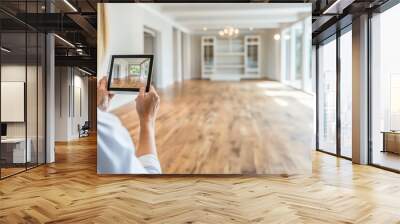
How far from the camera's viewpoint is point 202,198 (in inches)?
217

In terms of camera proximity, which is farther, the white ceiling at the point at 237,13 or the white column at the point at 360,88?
the white column at the point at 360,88

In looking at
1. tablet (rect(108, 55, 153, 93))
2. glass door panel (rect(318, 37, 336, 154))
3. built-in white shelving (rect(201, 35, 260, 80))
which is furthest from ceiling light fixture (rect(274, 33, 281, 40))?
glass door panel (rect(318, 37, 336, 154))

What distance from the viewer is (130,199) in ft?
17.9

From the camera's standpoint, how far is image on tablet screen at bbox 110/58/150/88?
6.71 m

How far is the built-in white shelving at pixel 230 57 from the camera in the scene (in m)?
7.38

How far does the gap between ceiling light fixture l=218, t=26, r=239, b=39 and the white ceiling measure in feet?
0.23

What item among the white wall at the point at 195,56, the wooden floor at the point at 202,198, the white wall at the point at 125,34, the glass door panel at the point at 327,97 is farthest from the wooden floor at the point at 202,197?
the glass door panel at the point at 327,97

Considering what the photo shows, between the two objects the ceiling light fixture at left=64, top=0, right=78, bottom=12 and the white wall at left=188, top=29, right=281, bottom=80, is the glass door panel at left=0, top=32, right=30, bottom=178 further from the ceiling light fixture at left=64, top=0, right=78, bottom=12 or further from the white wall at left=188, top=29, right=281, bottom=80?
the white wall at left=188, top=29, right=281, bottom=80

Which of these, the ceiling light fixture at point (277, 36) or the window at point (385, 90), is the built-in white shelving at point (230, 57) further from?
the window at point (385, 90)

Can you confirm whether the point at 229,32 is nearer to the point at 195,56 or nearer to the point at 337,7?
the point at 195,56

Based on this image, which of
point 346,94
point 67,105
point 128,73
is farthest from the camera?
point 67,105

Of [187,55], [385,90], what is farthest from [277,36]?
[385,90]

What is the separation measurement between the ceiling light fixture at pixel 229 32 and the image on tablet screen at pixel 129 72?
140 cm

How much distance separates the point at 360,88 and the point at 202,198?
462 cm
